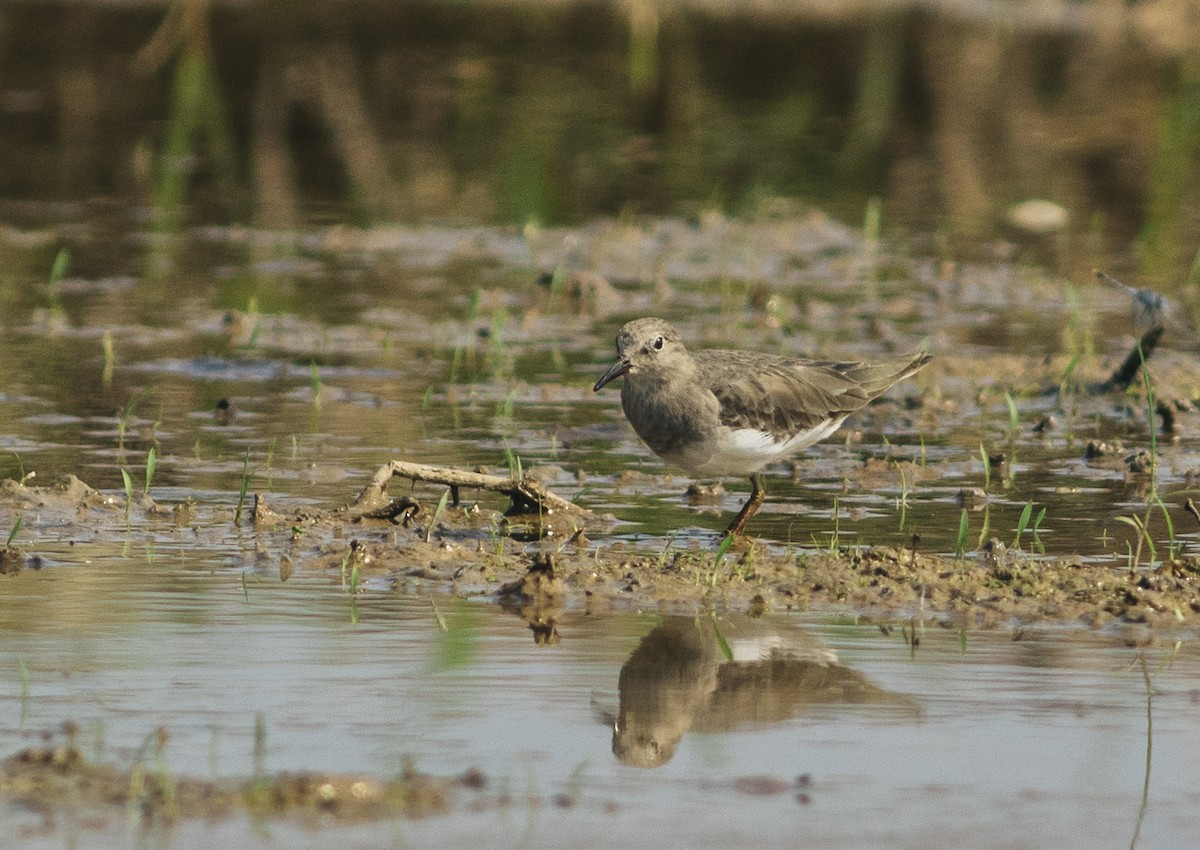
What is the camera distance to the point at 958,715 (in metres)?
5.32

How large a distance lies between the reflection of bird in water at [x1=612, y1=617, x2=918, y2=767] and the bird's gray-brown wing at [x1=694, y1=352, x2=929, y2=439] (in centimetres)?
161

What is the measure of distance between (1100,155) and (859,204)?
A: 315cm

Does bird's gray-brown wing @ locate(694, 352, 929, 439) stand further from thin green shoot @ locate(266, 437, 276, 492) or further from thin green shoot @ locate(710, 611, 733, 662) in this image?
thin green shoot @ locate(266, 437, 276, 492)

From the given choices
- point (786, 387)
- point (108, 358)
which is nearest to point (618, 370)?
point (786, 387)

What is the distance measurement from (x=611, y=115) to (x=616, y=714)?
1409 centimetres

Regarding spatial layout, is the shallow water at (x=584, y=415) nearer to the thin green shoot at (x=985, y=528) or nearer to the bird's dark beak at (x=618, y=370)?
the thin green shoot at (x=985, y=528)

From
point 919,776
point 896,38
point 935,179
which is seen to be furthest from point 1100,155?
point 919,776

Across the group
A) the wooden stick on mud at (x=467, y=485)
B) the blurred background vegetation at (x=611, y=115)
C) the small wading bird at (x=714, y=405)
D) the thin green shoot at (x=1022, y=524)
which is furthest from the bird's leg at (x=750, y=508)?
the blurred background vegetation at (x=611, y=115)

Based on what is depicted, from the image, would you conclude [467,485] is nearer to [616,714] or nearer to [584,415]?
[584,415]

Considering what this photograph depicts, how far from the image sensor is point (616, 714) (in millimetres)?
5277

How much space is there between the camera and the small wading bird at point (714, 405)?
7613mm

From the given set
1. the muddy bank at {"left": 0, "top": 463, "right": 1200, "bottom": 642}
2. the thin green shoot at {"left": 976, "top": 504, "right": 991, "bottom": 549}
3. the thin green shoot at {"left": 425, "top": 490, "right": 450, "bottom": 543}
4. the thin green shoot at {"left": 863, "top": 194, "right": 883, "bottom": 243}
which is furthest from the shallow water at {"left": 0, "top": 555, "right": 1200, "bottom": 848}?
the thin green shoot at {"left": 863, "top": 194, "right": 883, "bottom": 243}

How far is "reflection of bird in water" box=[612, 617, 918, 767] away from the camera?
17.0 ft

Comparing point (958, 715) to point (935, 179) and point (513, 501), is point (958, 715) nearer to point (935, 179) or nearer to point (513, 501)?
point (513, 501)
